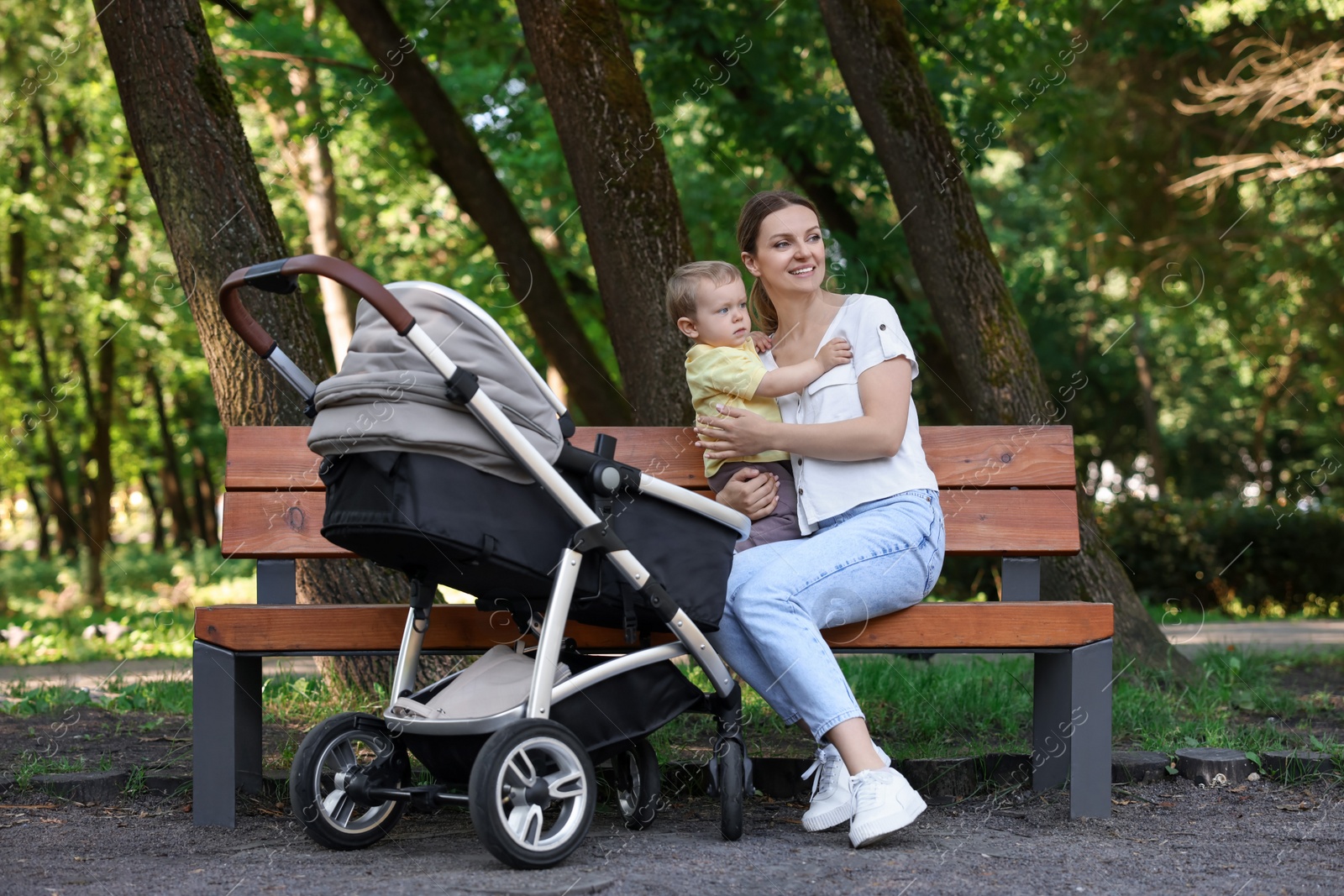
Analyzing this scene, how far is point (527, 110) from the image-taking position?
10.4 m

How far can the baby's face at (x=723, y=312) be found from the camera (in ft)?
11.3

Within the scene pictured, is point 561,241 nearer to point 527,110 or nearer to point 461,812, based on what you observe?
point 527,110

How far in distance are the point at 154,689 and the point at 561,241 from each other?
8.78m

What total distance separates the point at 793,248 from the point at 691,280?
0.36 metres

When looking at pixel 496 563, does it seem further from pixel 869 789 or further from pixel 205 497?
pixel 205 497

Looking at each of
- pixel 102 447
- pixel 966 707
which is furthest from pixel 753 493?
pixel 102 447

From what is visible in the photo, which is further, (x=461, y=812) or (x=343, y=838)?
(x=461, y=812)

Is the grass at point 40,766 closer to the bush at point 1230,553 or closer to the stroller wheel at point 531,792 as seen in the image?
the stroller wheel at point 531,792

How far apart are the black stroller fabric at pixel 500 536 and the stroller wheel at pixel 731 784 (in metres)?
0.30

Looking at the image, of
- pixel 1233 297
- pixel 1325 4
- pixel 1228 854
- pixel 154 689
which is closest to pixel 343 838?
pixel 1228 854

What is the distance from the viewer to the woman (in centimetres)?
310

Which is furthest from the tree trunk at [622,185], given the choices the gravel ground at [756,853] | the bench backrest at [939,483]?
the gravel ground at [756,853]

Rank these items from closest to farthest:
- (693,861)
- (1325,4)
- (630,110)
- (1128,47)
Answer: (693,861) → (630,110) → (1128,47) → (1325,4)

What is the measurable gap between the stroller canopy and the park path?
2.68 metres
